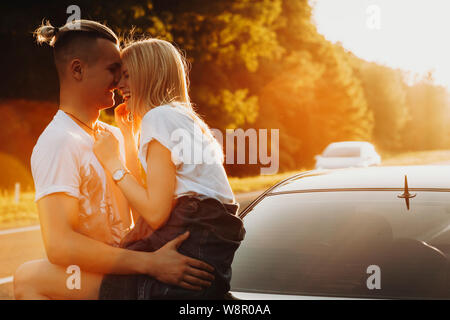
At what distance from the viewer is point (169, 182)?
204 centimetres

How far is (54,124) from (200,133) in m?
0.51

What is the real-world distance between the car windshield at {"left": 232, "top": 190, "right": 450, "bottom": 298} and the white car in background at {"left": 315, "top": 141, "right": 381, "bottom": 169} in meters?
19.1

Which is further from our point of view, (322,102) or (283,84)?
(322,102)

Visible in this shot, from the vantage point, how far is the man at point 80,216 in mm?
2006

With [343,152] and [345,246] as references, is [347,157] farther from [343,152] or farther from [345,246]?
[345,246]

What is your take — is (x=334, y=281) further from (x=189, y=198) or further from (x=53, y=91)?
(x=53, y=91)

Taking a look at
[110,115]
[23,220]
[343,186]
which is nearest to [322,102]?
[110,115]

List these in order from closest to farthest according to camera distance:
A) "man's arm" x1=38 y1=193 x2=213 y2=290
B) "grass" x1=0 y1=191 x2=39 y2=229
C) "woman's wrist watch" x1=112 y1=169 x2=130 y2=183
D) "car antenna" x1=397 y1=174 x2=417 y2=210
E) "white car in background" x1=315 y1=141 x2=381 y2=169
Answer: "man's arm" x1=38 y1=193 x2=213 y2=290 < "woman's wrist watch" x1=112 y1=169 x2=130 y2=183 < "car antenna" x1=397 y1=174 x2=417 y2=210 < "grass" x1=0 y1=191 x2=39 y2=229 < "white car in background" x1=315 y1=141 x2=381 y2=169

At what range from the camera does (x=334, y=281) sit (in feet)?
8.70

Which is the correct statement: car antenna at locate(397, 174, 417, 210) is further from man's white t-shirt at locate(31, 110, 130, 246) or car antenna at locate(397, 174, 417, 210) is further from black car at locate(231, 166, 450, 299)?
man's white t-shirt at locate(31, 110, 130, 246)

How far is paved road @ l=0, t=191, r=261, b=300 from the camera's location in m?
6.98

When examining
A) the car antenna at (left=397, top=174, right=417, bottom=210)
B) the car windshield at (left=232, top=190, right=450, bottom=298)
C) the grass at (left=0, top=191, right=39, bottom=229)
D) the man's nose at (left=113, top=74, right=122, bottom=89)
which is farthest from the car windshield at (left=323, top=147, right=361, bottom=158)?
the man's nose at (left=113, top=74, right=122, bottom=89)

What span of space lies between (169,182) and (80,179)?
0.31 m
